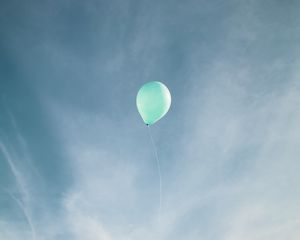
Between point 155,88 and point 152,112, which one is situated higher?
point 155,88

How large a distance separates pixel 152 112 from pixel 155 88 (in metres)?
1.41

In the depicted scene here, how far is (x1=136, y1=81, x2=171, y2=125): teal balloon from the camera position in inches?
440

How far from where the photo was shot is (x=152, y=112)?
37.2 ft

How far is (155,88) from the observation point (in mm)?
11203

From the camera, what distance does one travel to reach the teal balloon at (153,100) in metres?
11.2

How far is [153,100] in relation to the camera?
11156 mm
